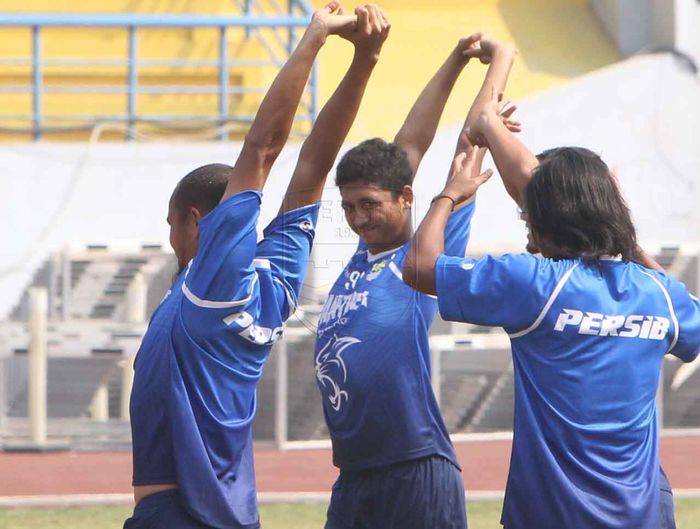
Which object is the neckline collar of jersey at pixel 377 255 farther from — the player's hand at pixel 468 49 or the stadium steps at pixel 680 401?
the stadium steps at pixel 680 401

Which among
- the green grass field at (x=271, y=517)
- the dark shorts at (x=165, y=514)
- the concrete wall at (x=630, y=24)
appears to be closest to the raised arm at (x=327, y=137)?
the dark shorts at (x=165, y=514)

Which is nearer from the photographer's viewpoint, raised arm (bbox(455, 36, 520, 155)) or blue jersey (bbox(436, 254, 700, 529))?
blue jersey (bbox(436, 254, 700, 529))

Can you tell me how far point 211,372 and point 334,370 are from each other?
84 centimetres

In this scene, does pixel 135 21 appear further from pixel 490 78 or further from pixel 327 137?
pixel 327 137

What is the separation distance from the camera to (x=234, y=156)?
12523mm

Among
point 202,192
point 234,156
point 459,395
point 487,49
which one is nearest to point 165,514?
point 202,192

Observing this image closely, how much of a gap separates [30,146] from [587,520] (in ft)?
32.4

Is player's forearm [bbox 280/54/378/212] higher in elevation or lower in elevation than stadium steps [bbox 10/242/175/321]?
higher

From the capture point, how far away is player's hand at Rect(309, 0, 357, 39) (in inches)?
150

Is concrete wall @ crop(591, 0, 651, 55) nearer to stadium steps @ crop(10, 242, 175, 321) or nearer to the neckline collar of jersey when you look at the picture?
stadium steps @ crop(10, 242, 175, 321)

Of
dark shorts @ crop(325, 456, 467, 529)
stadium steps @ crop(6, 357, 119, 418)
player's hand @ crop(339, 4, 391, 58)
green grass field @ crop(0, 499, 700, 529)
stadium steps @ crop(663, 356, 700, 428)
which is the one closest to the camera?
player's hand @ crop(339, 4, 391, 58)

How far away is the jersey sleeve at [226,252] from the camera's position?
3504 mm

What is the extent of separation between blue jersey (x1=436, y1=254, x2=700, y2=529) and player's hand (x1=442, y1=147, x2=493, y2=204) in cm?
27

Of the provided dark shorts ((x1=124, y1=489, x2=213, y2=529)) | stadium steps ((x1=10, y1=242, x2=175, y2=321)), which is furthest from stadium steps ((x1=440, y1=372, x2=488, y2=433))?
dark shorts ((x1=124, y1=489, x2=213, y2=529))
